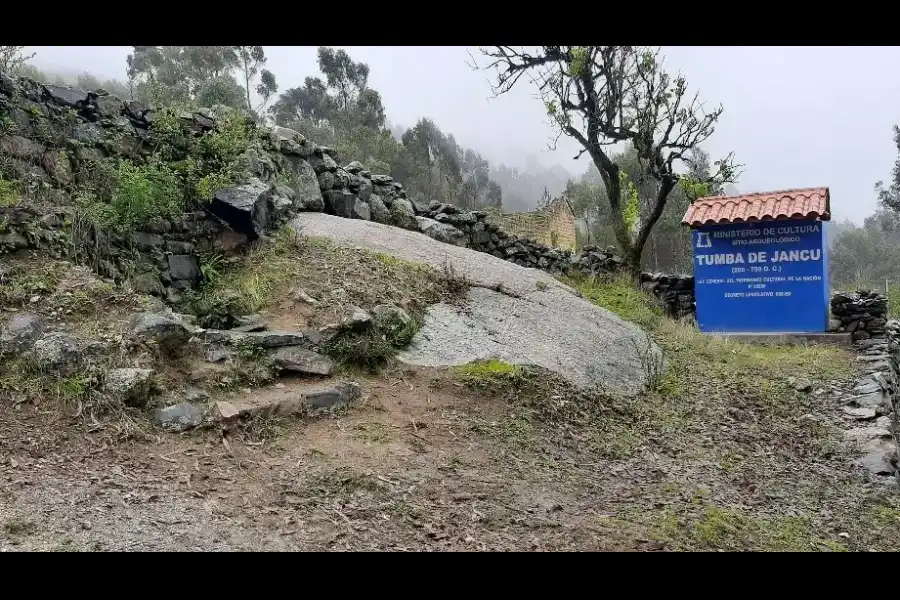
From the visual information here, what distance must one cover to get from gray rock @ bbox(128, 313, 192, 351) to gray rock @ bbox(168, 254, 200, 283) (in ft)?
5.16

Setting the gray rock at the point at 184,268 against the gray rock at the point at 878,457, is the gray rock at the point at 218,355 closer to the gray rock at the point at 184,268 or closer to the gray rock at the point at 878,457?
the gray rock at the point at 184,268

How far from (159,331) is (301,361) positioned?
3.59 ft

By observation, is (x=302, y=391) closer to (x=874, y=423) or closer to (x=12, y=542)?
(x=12, y=542)

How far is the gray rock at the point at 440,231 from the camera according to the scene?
10.3 metres

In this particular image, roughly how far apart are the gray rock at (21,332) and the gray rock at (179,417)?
1053 millimetres

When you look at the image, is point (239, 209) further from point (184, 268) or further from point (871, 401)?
point (871, 401)

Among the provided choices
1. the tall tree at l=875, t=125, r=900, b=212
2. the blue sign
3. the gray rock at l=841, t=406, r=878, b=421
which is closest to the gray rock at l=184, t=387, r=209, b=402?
the gray rock at l=841, t=406, r=878, b=421

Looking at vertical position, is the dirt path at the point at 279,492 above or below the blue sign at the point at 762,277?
below

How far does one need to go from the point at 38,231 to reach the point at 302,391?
2.64 metres

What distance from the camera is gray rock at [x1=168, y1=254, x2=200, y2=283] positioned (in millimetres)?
6070

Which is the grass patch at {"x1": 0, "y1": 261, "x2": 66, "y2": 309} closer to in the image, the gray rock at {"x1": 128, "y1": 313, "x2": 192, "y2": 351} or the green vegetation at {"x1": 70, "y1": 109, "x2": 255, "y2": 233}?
the gray rock at {"x1": 128, "y1": 313, "x2": 192, "y2": 351}

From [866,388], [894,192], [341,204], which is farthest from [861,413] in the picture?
[894,192]

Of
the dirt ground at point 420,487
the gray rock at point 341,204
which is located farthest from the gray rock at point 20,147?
the gray rock at point 341,204
